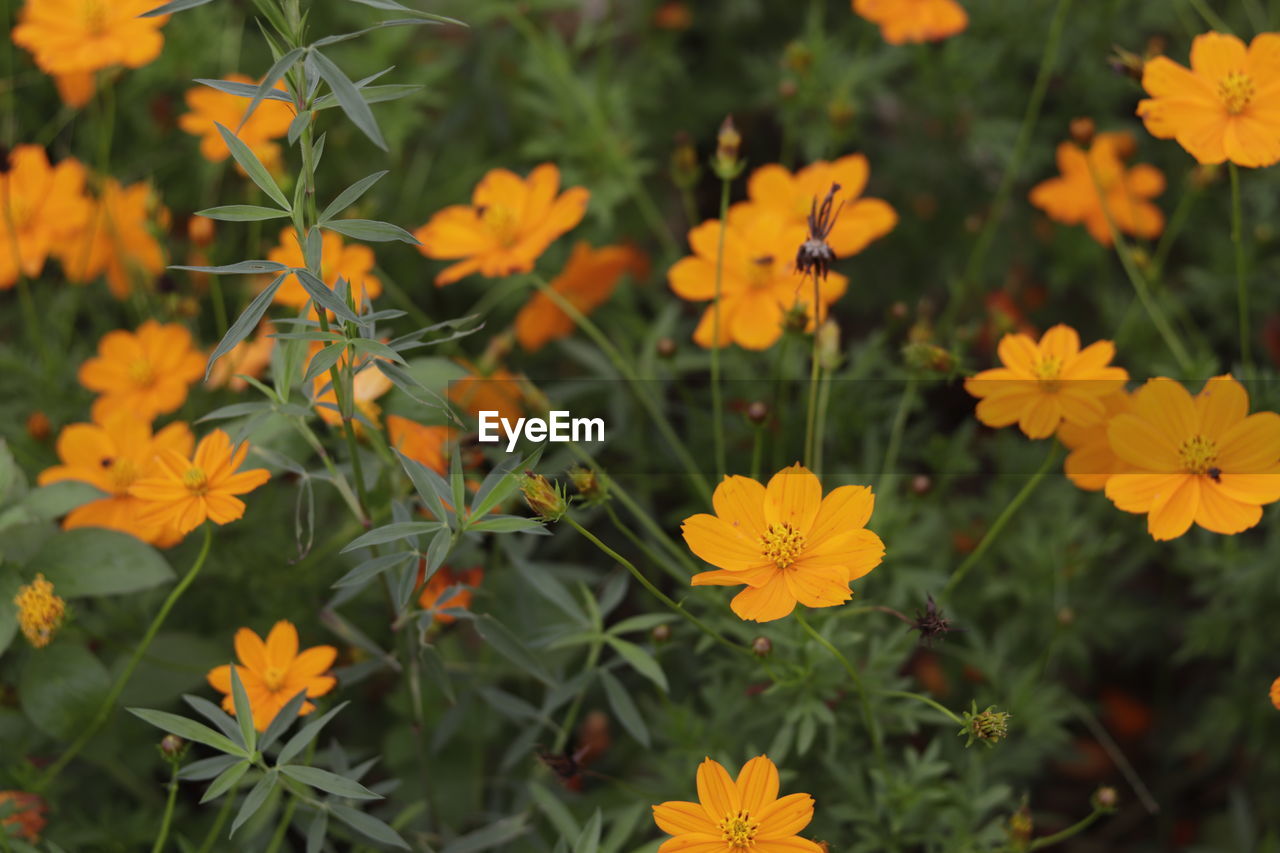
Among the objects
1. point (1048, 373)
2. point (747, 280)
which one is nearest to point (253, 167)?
point (747, 280)

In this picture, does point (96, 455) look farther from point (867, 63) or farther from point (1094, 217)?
point (1094, 217)

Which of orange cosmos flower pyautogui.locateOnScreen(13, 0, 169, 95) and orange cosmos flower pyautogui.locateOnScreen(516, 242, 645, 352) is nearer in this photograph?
orange cosmos flower pyautogui.locateOnScreen(13, 0, 169, 95)

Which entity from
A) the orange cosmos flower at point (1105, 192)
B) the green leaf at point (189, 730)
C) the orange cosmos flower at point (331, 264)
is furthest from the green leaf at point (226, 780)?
the orange cosmos flower at point (1105, 192)

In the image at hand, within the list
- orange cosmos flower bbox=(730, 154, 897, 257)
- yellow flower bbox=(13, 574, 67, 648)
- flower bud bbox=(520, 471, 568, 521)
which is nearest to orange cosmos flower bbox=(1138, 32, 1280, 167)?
orange cosmos flower bbox=(730, 154, 897, 257)

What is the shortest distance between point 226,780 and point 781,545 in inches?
19.2

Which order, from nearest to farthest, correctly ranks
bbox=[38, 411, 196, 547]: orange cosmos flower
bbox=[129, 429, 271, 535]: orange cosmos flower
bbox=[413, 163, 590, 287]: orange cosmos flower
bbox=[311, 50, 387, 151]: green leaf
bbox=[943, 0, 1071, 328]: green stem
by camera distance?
bbox=[311, 50, 387, 151]: green leaf → bbox=[129, 429, 271, 535]: orange cosmos flower → bbox=[38, 411, 196, 547]: orange cosmos flower → bbox=[413, 163, 590, 287]: orange cosmos flower → bbox=[943, 0, 1071, 328]: green stem

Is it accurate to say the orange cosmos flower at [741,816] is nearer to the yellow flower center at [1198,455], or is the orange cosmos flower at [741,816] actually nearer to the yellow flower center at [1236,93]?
the yellow flower center at [1198,455]

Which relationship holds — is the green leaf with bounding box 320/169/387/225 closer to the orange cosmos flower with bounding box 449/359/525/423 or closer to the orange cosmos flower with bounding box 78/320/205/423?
the orange cosmos flower with bounding box 449/359/525/423

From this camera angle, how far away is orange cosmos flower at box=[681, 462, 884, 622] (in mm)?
877

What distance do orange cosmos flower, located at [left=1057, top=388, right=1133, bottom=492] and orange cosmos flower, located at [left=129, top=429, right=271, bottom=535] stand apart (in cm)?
74

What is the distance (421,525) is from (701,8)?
1449mm

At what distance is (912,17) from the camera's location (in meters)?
1.56

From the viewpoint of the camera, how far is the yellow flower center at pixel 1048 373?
1.06 metres

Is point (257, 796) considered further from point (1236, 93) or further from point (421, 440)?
point (1236, 93)
